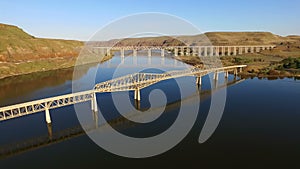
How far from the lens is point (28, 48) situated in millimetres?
107438

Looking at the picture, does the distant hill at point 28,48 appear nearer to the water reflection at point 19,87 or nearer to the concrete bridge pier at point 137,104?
the water reflection at point 19,87

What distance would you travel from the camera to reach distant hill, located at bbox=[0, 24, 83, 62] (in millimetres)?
96938

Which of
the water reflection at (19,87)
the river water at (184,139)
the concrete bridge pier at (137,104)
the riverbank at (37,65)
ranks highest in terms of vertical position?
the riverbank at (37,65)

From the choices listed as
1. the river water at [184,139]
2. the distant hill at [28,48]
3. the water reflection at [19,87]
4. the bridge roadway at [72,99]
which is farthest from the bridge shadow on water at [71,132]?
the distant hill at [28,48]

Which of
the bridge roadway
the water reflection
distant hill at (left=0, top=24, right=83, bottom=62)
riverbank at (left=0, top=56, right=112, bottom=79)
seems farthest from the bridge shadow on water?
distant hill at (left=0, top=24, right=83, bottom=62)

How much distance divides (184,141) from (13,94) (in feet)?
152

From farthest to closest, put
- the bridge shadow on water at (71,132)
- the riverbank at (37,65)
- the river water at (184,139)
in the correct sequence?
the riverbank at (37,65)
the bridge shadow on water at (71,132)
the river water at (184,139)

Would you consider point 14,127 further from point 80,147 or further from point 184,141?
point 184,141

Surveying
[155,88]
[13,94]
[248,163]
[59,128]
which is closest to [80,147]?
[59,128]

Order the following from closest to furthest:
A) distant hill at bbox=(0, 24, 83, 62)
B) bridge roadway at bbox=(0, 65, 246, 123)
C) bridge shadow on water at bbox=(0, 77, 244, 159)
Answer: bridge shadow on water at bbox=(0, 77, 244, 159) < bridge roadway at bbox=(0, 65, 246, 123) < distant hill at bbox=(0, 24, 83, 62)

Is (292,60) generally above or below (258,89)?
above

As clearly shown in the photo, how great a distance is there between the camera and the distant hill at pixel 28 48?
96938 millimetres

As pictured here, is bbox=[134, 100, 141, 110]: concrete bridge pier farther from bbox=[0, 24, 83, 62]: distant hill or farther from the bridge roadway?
bbox=[0, 24, 83, 62]: distant hill

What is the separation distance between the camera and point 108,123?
112ft
